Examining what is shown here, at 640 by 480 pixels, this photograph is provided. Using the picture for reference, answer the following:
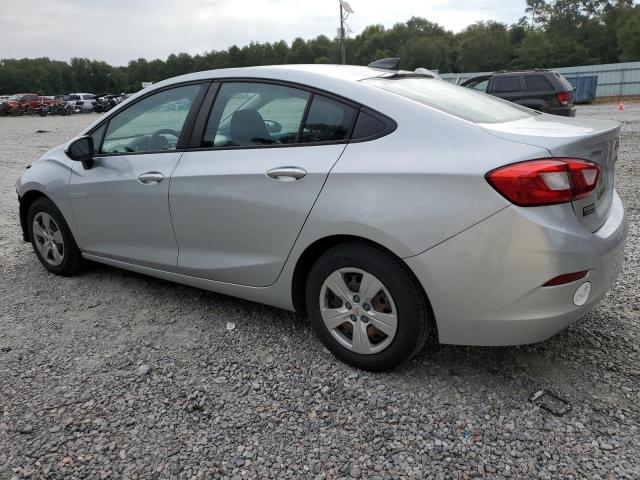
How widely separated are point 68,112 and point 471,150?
4514cm

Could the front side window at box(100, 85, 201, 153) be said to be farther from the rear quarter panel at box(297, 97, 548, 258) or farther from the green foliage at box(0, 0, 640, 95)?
the green foliage at box(0, 0, 640, 95)

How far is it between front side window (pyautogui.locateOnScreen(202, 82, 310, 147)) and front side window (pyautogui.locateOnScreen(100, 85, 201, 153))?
0.27 metres

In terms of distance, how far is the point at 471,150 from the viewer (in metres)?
2.46

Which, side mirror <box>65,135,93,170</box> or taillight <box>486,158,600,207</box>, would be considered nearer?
taillight <box>486,158,600,207</box>

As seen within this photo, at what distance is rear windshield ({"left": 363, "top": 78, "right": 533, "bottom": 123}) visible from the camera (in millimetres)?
2834

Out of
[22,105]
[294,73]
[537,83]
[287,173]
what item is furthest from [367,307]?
[22,105]

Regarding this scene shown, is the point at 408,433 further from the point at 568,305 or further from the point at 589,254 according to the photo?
the point at 589,254

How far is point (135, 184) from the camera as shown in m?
3.65

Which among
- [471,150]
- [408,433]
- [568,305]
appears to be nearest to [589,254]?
[568,305]

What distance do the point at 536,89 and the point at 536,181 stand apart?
13537 millimetres

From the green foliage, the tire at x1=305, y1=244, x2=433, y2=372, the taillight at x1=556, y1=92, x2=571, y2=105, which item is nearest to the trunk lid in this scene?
the tire at x1=305, y1=244, x2=433, y2=372

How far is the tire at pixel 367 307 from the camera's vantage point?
2.63 metres

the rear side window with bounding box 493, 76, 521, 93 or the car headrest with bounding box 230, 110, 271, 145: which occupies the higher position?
the car headrest with bounding box 230, 110, 271, 145

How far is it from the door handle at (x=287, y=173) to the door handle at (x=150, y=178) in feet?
3.00
